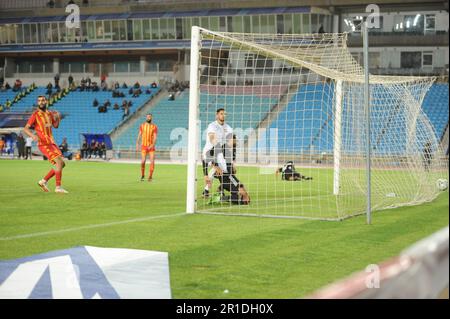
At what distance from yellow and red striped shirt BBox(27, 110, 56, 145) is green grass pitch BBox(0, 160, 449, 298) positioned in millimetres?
1310

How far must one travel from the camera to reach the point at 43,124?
15.7 m

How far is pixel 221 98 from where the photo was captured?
43562mm

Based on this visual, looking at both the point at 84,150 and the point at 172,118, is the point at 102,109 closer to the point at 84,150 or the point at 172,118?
the point at 172,118

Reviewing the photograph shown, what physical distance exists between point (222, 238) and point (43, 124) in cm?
760

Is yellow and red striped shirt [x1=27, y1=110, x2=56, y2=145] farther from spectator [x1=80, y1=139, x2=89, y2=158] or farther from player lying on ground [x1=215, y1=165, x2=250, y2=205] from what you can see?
spectator [x1=80, y1=139, x2=89, y2=158]

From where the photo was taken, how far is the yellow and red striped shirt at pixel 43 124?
615 inches

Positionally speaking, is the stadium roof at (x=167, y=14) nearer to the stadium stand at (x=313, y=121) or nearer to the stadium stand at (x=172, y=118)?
the stadium stand at (x=172, y=118)

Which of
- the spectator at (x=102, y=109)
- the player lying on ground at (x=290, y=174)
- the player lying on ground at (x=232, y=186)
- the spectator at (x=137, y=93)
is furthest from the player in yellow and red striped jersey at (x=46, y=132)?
the spectator at (x=137, y=93)

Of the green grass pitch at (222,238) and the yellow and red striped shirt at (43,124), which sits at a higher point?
the yellow and red striped shirt at (43,124)

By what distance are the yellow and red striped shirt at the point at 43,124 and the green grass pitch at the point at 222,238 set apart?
131 centimetres

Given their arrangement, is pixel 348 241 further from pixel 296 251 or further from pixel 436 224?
pixel 436 224

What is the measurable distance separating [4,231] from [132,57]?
5160 centimetres

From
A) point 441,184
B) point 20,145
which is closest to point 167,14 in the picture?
point 20,145
